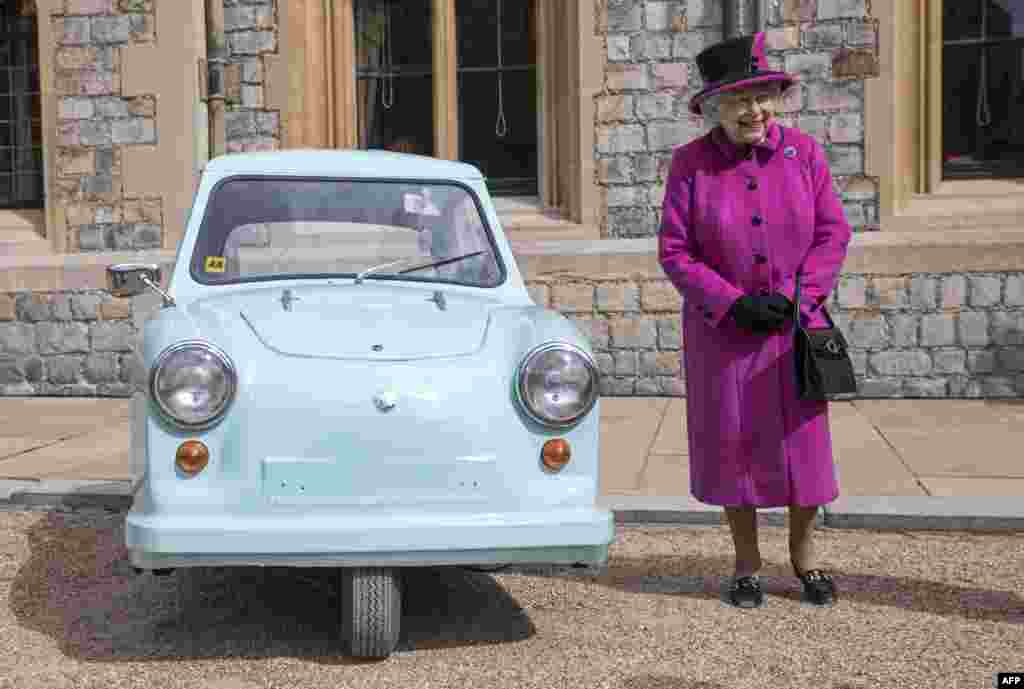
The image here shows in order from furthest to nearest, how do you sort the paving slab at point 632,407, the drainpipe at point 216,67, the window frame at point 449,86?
the drainpipe at point 216,67
the window frame at point 449,86
the paving slab at point 632,407

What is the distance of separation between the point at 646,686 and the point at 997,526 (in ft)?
8.67

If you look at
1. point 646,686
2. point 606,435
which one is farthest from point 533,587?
point 606,435

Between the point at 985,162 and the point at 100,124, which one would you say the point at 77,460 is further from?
the point at 985,162

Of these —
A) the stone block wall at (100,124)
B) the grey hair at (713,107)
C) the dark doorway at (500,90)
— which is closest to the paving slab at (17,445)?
the stone block wall at (100,124)

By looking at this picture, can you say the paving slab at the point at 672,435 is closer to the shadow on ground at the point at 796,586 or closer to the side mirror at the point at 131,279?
the shadow on ground at the point at 796,586

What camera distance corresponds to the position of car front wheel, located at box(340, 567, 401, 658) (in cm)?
375

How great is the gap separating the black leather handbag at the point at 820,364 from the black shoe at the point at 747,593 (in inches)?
26.7

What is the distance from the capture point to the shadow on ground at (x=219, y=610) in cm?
410

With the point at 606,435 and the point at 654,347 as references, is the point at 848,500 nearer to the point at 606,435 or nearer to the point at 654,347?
the point at 606,435

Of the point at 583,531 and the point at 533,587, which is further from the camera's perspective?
the point at 533,587

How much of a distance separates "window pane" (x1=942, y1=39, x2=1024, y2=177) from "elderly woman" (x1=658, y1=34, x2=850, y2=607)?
6.48 metres

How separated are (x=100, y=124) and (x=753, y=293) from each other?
8.12 meters

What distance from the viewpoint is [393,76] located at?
11.6 meters

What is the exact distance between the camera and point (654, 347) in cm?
1039
